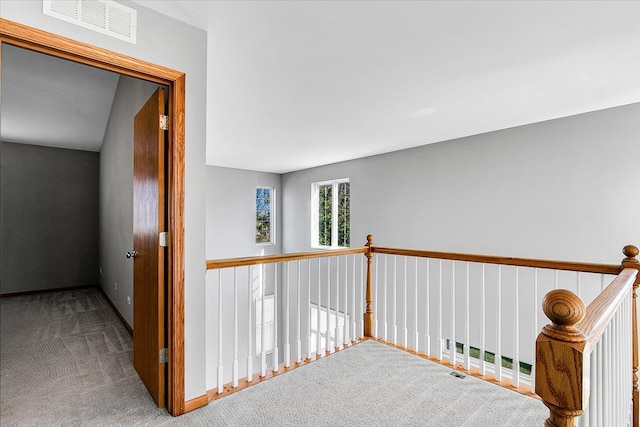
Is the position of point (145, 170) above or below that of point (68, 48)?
below

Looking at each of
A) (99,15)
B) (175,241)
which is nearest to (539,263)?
(175,241)

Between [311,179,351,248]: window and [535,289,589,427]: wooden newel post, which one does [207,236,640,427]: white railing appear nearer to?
[535,289,589,427]: wooden newel post

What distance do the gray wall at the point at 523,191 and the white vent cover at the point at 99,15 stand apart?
12.6ft

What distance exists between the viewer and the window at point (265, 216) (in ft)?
24.9

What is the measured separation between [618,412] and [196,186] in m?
2.30

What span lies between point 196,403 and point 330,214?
489cm

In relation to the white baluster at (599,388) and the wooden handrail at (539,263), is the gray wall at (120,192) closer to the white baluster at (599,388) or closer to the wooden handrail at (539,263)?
the wooden handrail at (539,263)

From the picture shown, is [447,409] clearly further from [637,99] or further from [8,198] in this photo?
[8,198]

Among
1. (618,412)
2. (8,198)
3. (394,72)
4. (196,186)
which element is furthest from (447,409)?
(8,198)

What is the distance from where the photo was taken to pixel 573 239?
129 inches

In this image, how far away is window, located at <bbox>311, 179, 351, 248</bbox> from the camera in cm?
633

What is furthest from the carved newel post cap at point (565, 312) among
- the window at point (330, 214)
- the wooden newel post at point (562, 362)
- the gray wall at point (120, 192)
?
the window at point (330, 214)

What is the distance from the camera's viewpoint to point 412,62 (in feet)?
7.53

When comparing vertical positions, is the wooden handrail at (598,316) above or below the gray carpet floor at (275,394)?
above
